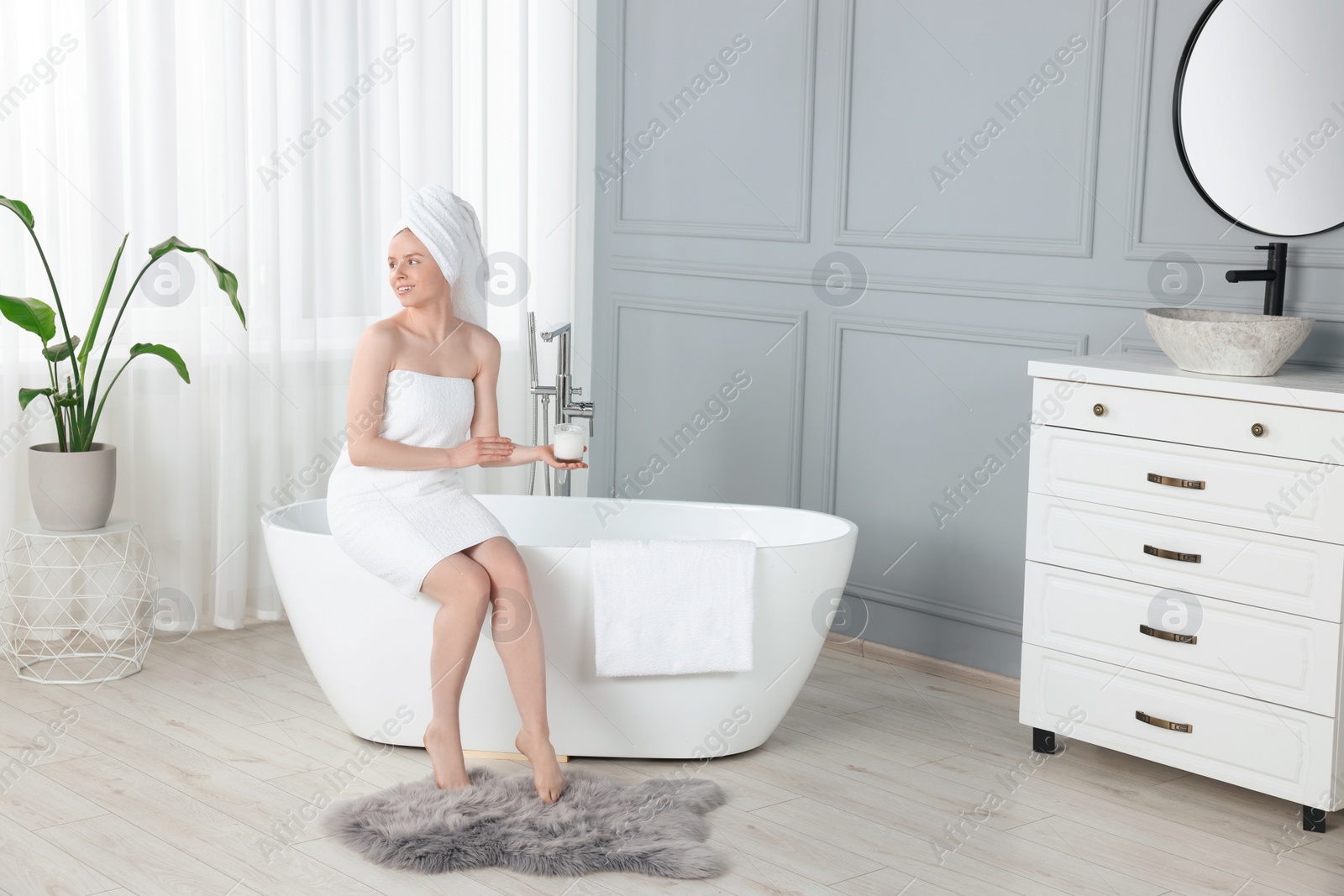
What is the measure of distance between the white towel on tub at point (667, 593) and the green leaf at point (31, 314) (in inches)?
57.3

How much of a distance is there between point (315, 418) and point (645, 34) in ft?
5.24

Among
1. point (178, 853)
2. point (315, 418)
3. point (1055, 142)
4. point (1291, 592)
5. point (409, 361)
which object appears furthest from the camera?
point (315, 418)

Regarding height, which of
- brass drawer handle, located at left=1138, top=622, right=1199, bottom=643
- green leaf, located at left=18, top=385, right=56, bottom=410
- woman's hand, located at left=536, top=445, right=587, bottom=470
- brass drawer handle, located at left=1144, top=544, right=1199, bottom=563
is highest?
green leaf, located at left=18, top=385, right=56, bottom=410

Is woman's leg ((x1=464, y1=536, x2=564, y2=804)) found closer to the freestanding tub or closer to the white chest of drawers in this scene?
the freestanding tub

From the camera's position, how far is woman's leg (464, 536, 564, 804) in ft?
8.70

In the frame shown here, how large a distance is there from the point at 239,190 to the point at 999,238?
2.08 m

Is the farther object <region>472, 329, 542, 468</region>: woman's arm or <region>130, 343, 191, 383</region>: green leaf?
<region>130, 343, 191, 383</region>: green leaf

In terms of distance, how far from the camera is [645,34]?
14.2ft

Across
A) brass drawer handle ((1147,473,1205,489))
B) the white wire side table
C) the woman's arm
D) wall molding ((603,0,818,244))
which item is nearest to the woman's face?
the woman's arm

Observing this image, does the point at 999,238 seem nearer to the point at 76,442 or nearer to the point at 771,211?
the point at 771,211

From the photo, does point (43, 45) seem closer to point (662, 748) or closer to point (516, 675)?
point (516, 675)

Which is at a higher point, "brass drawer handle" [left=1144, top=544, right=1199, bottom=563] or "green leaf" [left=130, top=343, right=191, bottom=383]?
"green leaf" [left=130, top=343, right=191, bottom=383]

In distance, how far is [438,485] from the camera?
9.19 feet

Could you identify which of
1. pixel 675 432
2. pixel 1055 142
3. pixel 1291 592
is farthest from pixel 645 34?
pixel 1291 592
